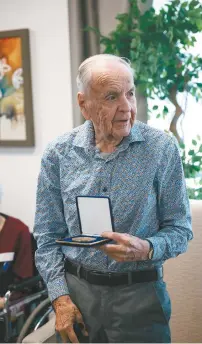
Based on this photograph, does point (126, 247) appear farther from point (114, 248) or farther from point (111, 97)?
point (111, 97)

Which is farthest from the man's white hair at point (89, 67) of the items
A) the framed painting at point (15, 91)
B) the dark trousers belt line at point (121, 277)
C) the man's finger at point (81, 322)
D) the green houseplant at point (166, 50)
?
the framed painting at point (15, 91)

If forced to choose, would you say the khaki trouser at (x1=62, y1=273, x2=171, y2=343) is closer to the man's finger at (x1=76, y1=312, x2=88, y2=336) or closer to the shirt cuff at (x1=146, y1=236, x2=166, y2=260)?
the man's finger at (x1=76, y1=312, x2=88, y2=336)

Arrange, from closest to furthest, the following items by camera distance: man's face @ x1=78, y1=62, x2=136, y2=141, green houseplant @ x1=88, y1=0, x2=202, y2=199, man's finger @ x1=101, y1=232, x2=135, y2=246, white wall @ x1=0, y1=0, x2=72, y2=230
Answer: man's finger @ x1=101, y1=232, x2=135, y2=246
man's face @ x1=78, y1=62, x2=136, y2=141
green houseplant @ x1=88, y1=0, x2=202, y2=199
white wall @ x1=0, y1=0, x2=72, y2=230

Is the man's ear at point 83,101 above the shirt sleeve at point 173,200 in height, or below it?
above

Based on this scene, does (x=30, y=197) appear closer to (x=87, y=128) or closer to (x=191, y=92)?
(x=191, y=92)

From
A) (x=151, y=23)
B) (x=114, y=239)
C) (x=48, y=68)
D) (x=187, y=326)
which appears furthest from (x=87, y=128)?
(x=48, y=68)

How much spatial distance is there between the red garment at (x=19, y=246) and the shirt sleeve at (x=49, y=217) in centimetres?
137

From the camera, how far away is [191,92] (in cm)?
266

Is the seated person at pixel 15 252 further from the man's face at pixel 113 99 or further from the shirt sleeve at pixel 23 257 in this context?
the man's face at pixel 113 99

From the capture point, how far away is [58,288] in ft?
4.85

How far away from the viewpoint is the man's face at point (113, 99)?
1.36m

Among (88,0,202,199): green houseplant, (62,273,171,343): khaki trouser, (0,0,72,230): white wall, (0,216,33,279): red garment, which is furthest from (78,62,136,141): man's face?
(0,0,72,230): white wall

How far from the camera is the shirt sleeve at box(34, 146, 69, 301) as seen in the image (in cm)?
153

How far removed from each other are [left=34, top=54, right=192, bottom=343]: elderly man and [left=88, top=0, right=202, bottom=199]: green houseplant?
1.18 meters
